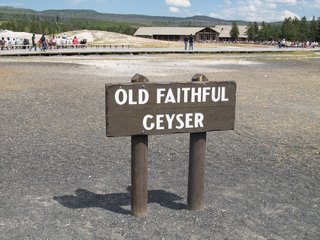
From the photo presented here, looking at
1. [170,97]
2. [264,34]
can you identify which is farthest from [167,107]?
[264,34]

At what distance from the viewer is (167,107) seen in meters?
4.96

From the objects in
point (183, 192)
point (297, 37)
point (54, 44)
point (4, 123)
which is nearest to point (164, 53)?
point (54, 44)

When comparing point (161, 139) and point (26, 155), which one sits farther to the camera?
point (161, 139)

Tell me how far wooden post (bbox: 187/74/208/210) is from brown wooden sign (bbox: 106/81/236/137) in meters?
0.14

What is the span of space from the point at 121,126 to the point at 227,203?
1.70 m

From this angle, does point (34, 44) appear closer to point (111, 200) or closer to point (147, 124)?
point (111, 200)

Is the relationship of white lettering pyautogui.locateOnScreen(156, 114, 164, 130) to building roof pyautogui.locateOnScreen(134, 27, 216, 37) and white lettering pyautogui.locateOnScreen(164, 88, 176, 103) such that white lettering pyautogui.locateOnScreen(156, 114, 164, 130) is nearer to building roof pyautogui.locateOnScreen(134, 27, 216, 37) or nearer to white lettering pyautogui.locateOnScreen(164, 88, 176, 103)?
white lettering pyautogui.locateOnScreen(164, 88, 176, 103)

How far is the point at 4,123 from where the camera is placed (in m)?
9.93

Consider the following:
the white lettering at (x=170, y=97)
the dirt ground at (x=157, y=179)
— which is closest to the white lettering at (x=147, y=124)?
the white lettering at (x=170, y=97)

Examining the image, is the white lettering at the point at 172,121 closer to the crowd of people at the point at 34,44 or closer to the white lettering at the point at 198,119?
the white lettering at the point at 198,119

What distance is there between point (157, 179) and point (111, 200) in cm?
99

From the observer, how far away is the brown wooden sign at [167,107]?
15.8 ft

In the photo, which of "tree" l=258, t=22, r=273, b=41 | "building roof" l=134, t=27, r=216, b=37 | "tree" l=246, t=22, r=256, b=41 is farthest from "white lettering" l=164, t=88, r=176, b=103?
"tree" l=246, t=22, r=256, b=41

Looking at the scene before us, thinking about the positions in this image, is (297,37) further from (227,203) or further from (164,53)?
(227,203)
